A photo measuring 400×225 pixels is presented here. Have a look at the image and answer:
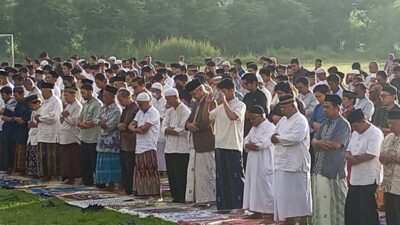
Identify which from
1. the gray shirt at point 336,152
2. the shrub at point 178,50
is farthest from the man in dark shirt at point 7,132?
the shrub at point 178,50

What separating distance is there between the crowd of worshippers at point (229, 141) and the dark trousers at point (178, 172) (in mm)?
14

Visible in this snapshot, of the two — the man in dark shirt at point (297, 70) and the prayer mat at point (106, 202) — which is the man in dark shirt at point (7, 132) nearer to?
the prayer mat at point (106, 202)

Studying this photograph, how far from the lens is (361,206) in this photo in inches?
331

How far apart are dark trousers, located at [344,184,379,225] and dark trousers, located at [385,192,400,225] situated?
0.46 ft

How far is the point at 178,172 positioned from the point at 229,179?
1.17 meters

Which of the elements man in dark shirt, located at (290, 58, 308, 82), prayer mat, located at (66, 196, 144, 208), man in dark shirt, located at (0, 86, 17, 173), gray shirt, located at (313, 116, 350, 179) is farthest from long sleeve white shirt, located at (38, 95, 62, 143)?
gray shirt, located at (313, 116, 350, 179)

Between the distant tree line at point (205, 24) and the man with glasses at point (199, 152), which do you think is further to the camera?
the distant tree line at point (205, 24)

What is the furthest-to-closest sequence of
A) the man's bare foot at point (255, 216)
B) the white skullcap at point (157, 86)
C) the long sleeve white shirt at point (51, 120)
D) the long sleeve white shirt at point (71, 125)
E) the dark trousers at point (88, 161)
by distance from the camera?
the white skullcap at point (157, 86), the long sleeve white shirt at point (51, 120), the long sleeve white shirt at point (71, 125), the dark trousers at point (88, 161), the man's bare foot at point (255, 216)

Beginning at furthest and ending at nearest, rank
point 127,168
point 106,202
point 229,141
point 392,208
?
point 127,168 < point 106,202 < point 229,141 < point 392,208

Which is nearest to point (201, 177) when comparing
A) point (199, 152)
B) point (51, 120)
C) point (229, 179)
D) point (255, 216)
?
point (199, 152)

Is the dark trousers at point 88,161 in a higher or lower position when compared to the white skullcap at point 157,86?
lower

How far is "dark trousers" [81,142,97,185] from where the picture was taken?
12666mm

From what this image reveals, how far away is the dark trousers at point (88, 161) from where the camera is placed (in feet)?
41.6

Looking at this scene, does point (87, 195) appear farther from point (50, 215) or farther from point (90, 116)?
point (50, 215)
